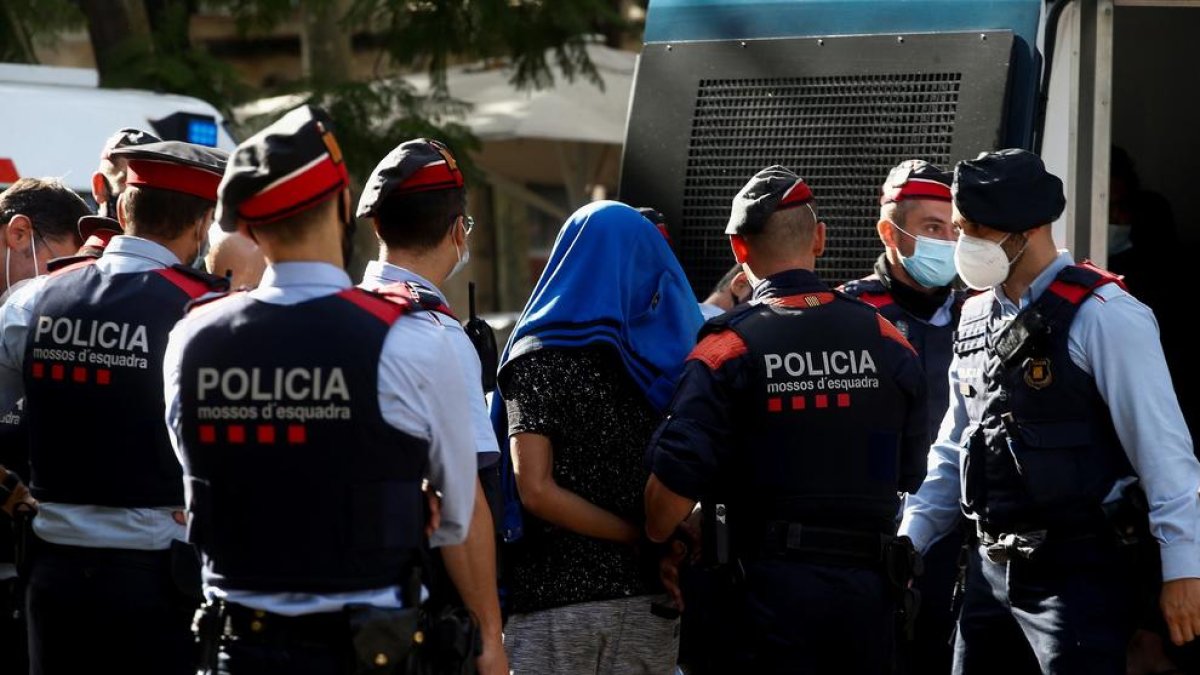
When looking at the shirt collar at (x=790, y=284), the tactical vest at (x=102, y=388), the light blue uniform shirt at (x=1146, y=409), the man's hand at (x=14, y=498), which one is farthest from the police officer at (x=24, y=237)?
the light blue uniform shirt at (x=1146, y=409)

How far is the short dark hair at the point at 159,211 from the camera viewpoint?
397 cm

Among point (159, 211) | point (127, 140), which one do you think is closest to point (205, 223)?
point (159, 211)

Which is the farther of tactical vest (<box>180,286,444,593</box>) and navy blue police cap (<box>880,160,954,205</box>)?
navy blue police cap (<box>880,160,954,205</box>)

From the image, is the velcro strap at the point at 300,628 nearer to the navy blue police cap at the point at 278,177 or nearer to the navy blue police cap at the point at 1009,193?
the navy blue police cap at the point at 278,177

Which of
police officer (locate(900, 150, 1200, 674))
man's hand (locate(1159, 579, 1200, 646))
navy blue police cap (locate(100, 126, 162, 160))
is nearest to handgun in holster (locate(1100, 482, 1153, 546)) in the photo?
police officer (locate(900, 150, 1200, 674))

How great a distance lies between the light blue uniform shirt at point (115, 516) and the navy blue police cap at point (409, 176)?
56 centimetres

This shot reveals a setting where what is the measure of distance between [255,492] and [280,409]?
0.17 m

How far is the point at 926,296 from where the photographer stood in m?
5.17

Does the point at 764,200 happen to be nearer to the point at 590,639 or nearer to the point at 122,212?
the point at 590,639

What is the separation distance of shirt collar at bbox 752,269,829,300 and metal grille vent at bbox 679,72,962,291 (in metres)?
1.58

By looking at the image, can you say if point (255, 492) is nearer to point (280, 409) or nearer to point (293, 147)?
point (280, 409)

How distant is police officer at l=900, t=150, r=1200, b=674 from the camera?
Result: 12.8ft

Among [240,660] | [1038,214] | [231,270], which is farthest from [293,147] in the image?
[1038,214]

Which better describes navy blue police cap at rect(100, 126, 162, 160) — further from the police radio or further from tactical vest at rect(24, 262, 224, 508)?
the police radio
